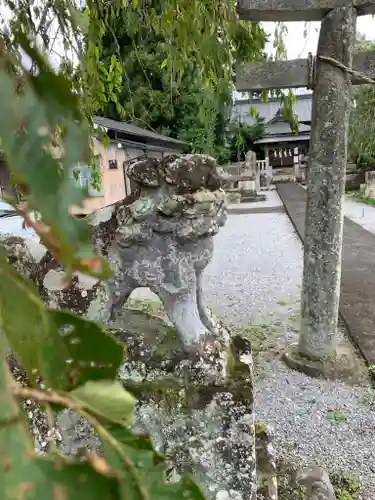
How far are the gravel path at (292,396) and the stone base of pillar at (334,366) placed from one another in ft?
0.16

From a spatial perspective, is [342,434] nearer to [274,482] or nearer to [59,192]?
[274,482]

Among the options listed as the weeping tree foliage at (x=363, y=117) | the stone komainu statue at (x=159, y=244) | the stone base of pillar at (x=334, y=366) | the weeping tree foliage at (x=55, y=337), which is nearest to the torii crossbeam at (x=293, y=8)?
the stone komainu statue at (x=159, y=244)

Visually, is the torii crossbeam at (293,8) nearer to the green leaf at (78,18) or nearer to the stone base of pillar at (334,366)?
the green leaf at (78,18)

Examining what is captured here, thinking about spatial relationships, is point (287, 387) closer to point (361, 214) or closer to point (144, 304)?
point (144, 304)

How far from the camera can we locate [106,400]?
0.22 metres

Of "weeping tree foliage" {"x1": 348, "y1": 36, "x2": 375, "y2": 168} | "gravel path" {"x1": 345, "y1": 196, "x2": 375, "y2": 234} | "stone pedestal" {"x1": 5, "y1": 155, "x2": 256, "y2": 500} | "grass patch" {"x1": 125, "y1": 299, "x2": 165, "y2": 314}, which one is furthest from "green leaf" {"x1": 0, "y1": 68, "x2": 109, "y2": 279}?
"weeping tree foliage" {"x1": 348, "y1": 36, "x2": 375, "y2": 168}

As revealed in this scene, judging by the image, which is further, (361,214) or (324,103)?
(361,214)

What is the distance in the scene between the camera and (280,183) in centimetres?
1547

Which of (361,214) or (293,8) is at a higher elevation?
(293,8)

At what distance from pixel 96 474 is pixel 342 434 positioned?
7.42ft

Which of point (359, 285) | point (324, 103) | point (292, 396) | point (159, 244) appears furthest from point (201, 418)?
point (359, 285)

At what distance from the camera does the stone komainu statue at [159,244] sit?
45.4 inches

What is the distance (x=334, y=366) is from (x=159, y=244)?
1.85 m

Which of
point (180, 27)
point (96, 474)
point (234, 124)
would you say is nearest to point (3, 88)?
point (96, 474)
